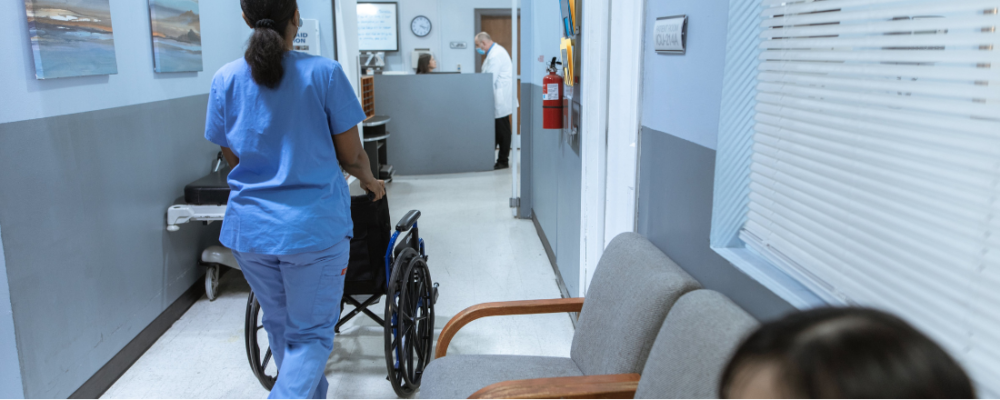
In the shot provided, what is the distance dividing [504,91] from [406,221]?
4400 millimetres

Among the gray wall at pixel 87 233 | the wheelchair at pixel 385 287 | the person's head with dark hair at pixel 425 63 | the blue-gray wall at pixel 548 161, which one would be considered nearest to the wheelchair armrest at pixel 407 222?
the wheelchair at pixel 385 287

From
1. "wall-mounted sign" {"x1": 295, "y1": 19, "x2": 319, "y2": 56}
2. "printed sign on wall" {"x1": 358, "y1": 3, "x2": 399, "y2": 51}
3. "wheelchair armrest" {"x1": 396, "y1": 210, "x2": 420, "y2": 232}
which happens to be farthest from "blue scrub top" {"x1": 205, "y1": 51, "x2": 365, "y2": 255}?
"printed sign on wall" {"x1": 358, "y1": 3, "x2": 399, "y2": 51}

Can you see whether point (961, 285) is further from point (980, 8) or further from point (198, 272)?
point (198, 272)

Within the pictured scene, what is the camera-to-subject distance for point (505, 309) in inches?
68.4

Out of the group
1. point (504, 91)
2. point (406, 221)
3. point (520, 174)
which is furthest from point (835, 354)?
point (504, 91)

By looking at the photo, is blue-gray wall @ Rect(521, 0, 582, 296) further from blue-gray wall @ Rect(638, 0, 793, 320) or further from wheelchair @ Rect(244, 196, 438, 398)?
blue-gray wall @ Rect(638, 0, 793, 320)

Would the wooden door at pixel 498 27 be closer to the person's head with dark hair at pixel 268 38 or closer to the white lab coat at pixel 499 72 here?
the white lab coat at pixel 499 72

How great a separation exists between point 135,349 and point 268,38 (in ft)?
5.17

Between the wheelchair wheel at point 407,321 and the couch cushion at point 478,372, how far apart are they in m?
0.38

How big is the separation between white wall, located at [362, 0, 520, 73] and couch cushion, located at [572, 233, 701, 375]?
7351 millimetres

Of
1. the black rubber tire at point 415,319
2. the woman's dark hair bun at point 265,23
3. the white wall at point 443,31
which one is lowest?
the black rubber tire at point 415,319

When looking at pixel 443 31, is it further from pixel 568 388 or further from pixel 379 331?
pixel 568 388

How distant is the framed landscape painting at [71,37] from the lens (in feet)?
6.20

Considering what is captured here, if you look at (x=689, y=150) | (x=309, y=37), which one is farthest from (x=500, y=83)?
(x=689, y=150)
